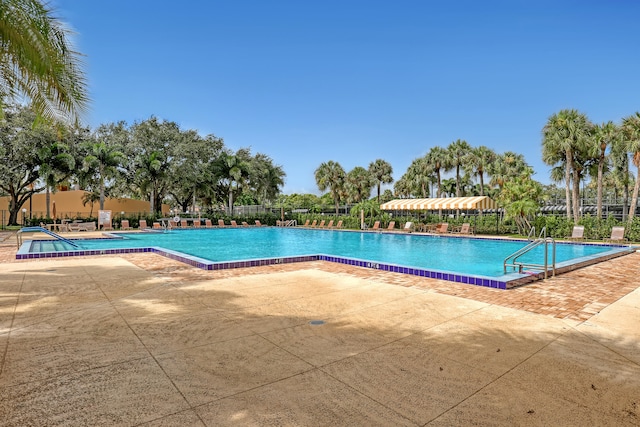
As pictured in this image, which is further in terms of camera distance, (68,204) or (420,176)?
(420,176)

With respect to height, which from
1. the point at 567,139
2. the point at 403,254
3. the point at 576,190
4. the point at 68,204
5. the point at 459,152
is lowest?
the point at 403,254

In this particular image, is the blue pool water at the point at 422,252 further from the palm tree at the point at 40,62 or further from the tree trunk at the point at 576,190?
the tree trunk at the point at 576,190

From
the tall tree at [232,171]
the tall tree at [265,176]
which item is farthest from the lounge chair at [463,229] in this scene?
the tall tree at [265,176]

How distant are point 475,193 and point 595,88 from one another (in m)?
37.2

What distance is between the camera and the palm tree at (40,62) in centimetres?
602

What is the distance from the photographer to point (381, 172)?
41.7 m

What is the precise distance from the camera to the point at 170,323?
431 centimetres

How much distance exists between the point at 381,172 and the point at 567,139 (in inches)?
829

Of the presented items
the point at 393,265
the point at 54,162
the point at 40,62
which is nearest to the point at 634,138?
the point at 393,265

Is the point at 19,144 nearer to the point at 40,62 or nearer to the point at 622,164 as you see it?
the point at 40,62

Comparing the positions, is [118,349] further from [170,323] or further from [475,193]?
[475,193]

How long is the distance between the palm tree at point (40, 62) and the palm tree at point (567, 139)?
24439 millimetres

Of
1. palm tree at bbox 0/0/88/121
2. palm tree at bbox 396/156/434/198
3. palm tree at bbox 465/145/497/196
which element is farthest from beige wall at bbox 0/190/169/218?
palm tree at bbox 465/145/497/196

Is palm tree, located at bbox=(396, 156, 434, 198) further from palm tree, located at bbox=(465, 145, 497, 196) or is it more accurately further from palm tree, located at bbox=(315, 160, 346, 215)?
palm tree, located at bbox=(315, 160, 346, 215)
